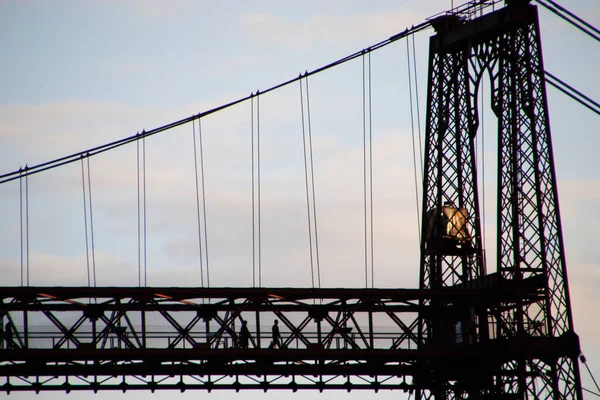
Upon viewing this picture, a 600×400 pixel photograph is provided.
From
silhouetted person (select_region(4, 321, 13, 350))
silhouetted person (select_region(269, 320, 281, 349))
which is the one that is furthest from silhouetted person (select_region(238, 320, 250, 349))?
silhouetted person (select_region(4, 321, 13, 350))

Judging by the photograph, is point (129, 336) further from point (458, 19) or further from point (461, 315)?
point (458, 19)

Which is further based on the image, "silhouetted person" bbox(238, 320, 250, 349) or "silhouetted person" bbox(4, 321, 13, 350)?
"silhouetted person" bbox(238, 320, 250, 349)

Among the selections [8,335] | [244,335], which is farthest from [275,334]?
[8,335]

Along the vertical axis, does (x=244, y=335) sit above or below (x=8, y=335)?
below

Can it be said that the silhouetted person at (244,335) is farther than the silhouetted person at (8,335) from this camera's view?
Yes

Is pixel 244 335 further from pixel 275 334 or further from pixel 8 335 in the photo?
pixel 8 335

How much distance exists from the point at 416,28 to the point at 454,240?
1184 cm

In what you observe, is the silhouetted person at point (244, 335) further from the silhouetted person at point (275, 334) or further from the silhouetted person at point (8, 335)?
the silhouetted person at point (8, 335)

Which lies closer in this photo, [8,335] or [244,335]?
[8,335]

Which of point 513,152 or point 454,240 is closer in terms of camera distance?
point 513,152

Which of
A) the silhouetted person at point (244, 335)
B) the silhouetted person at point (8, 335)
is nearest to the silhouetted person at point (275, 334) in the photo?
the silhouetted person at point (244, 335)

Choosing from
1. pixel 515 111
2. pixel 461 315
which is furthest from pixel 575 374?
pixel 515 111

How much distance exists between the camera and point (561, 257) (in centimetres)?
6119

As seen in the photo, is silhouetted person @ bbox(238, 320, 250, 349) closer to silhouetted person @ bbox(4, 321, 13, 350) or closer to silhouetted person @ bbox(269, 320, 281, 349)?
silhouetted person @ bbox(269, 320, 281, 349)
